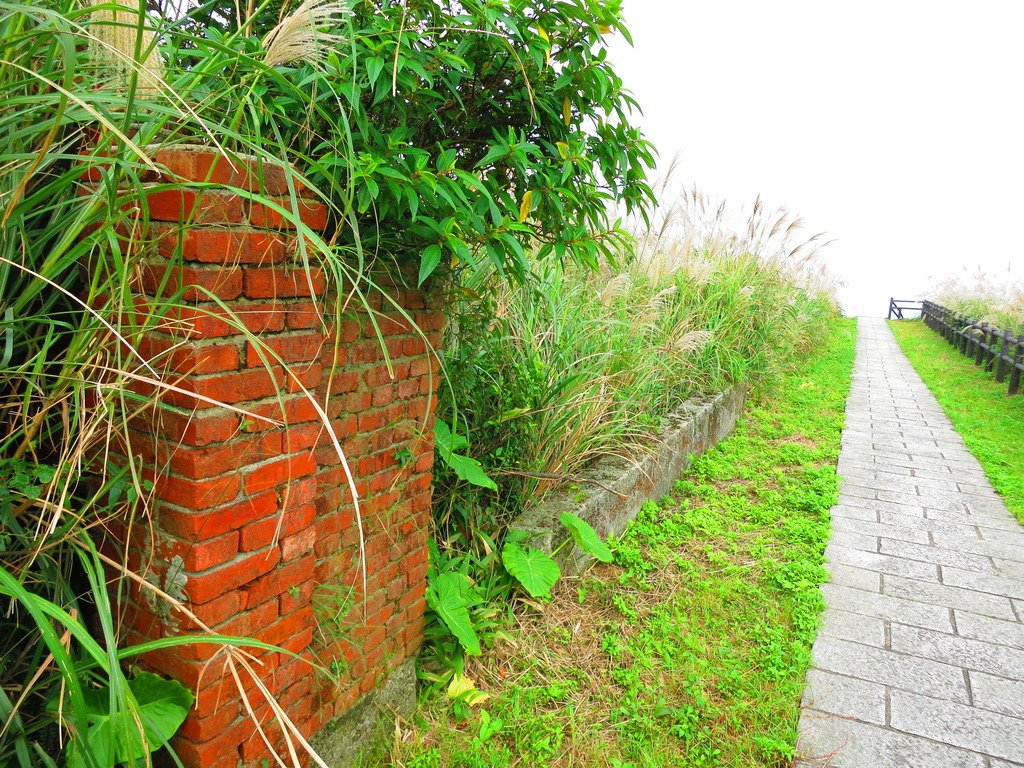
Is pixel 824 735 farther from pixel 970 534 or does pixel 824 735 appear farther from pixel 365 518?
pixel 970 534

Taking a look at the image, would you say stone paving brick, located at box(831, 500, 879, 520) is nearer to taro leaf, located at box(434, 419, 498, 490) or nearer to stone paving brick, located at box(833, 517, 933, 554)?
stone paving brick, located at box(833, 517, 933, 554)

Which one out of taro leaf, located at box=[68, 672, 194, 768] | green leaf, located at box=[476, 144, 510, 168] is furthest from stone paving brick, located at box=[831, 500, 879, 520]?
taro leaf, located at box=[68, 672, 194, 768]

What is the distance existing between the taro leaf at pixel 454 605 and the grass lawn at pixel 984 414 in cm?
438

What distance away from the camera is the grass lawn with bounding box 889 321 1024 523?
5.60 m

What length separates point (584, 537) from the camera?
3.16 m

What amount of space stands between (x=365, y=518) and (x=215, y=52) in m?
1.37

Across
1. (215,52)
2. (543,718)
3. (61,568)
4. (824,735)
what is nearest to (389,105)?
(215,52)

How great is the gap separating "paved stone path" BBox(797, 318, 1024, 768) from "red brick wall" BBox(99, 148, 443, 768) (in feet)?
5.91

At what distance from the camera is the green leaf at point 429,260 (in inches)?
70.2

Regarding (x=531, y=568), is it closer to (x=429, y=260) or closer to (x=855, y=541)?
(x=429, y=260)

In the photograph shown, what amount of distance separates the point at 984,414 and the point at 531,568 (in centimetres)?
767

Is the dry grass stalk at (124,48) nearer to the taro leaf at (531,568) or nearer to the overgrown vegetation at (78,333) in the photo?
the overgrown vegetation at (78,333)

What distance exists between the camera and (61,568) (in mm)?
1403

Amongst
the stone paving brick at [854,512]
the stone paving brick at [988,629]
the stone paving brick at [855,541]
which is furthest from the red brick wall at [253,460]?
the stone paving brick at [854,512]
